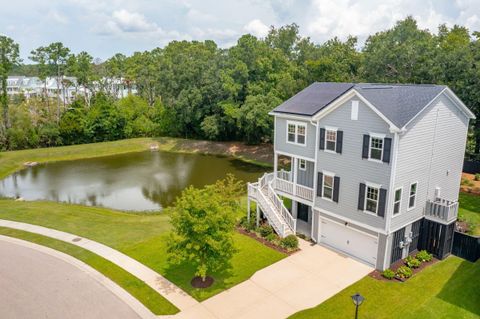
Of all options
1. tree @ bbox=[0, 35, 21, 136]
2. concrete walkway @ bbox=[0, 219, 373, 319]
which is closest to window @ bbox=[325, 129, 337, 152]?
concrete walkway @ bbox=[0, 219, 373, 319]

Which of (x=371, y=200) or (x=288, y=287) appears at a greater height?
(x=371, y=200)

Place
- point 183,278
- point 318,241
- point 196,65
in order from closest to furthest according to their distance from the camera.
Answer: point 183,278
point 318,241
point 196,65

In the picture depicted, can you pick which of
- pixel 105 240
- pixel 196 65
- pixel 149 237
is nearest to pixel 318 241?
pixel 149 237

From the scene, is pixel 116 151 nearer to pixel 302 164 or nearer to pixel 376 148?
pixel 302 164

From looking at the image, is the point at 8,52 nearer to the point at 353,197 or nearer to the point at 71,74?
the point at 71,74

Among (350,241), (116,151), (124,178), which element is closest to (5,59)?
(116,151)

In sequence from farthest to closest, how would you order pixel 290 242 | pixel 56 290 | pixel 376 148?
pixel 290 242, pixel 376 148, pixel 56 290
